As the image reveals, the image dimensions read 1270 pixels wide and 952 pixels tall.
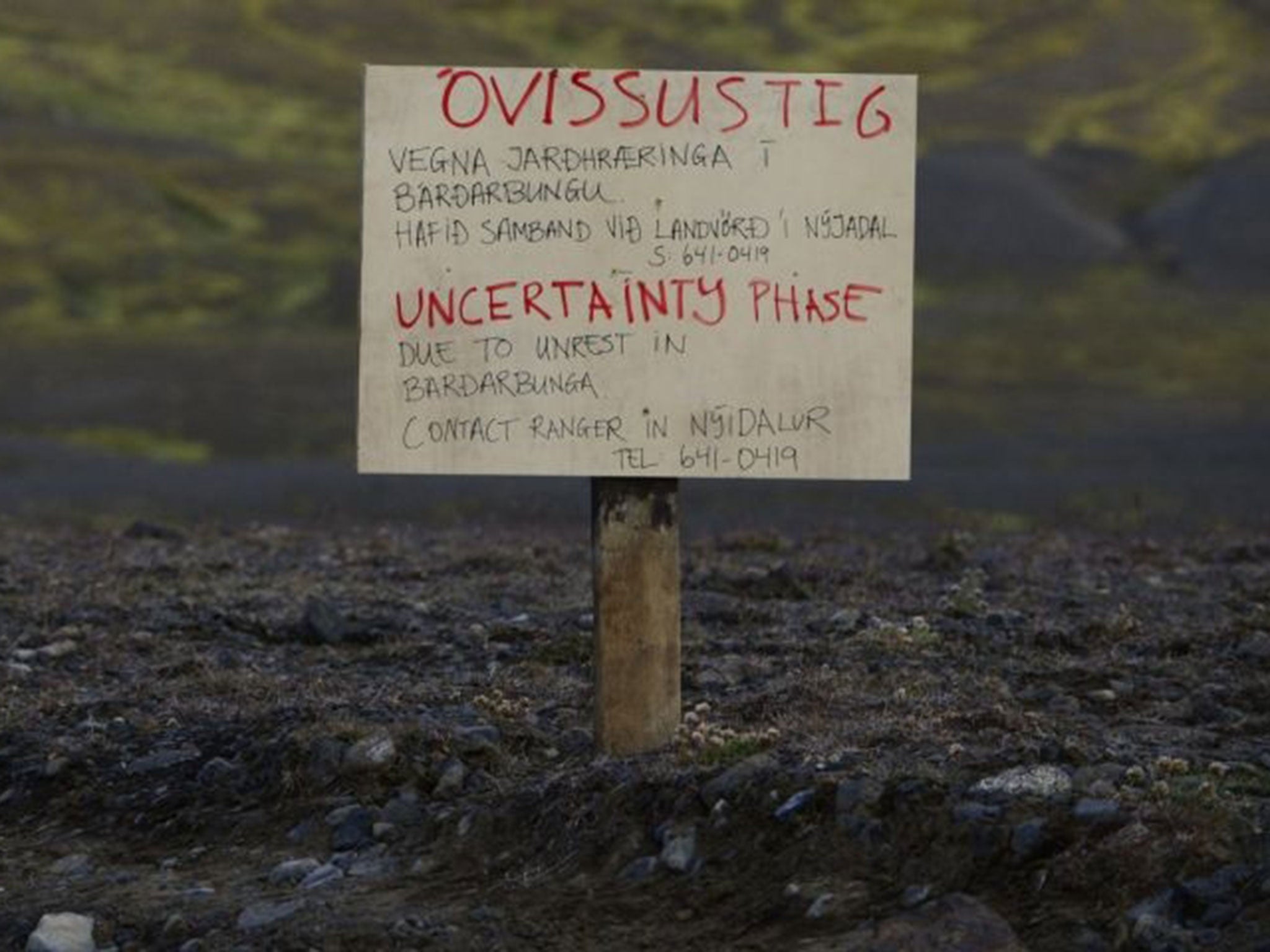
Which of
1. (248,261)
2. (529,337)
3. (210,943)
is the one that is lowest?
(210,943)

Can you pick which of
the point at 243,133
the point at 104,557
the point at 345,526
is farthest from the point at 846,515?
the point at 243,133

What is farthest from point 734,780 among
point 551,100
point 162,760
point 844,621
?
point 844,621

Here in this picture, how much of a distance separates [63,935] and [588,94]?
348cm

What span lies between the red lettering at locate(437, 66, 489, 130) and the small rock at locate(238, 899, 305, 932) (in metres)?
2.89

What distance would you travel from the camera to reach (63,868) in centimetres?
915

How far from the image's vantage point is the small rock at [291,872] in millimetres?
8688

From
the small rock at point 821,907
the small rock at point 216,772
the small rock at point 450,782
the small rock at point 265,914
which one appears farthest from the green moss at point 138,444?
the small rock at point 821,907

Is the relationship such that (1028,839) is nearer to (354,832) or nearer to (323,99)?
(354,832)

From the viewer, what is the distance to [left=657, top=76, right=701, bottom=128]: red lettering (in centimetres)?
934

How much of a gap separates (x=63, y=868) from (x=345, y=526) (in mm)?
12598

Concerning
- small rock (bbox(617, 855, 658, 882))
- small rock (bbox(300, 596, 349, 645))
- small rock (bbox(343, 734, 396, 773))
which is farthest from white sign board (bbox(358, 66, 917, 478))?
small rock (bbox(300, 596, 349, 645))

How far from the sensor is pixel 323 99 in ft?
248

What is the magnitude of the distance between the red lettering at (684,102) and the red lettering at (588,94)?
0.21m

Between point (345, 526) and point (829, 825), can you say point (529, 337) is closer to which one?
point (829, 825)
